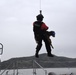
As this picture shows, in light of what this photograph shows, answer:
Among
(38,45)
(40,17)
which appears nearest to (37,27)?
(40,17)

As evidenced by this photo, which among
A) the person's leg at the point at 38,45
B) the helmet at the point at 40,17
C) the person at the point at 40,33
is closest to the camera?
the helmet at the point at 40,17

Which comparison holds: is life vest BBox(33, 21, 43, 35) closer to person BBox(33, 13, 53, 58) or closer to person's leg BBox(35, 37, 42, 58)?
person BBox(33, 13, 53, 58)

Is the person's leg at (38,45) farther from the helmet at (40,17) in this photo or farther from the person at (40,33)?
the helmet at (40,17)

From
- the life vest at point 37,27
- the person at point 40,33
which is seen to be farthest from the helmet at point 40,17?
the life vest at point 37,27

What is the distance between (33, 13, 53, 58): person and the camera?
39.4 ft

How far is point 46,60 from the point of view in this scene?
13398 mm

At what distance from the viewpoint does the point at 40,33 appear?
12242mm

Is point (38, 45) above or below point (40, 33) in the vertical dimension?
below

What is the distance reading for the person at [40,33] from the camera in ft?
39.4

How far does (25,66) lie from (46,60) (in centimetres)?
160

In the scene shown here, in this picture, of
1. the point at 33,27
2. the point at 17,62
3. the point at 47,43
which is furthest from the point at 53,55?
the point at 17,62

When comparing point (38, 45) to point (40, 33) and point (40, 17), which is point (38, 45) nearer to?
point (40, 33)

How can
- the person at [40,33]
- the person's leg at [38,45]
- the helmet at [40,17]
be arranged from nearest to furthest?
the helmet at [40,17] < the person at [40,33] < the person's leg at [38,45]

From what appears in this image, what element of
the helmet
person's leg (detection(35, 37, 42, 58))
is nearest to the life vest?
the helmet
